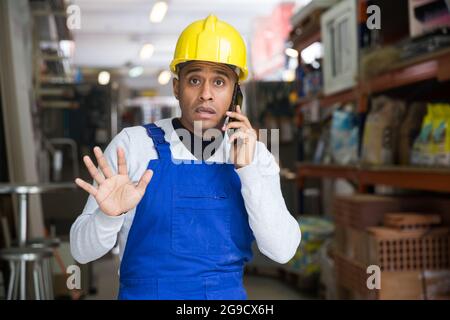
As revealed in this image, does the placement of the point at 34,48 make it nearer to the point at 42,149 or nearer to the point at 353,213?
the point at 42,149

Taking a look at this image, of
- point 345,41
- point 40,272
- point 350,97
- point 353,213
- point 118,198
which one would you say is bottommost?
point 40,272

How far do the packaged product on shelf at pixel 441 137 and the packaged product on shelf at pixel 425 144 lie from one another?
4 cm

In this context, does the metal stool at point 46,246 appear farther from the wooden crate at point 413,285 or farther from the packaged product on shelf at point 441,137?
the packaged product on shelf at point 441,137

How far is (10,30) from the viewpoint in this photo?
4.53 m

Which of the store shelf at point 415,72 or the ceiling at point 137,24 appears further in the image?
the ceiling at point 137,24

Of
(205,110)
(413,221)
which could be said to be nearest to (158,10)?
(413,221)

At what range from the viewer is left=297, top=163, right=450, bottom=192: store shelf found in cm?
289

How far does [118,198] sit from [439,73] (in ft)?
6.77

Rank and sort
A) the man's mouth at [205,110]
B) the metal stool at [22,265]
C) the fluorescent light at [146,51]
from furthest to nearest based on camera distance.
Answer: the fluorescent light at [146,51]
the metal stool at [22,265]
the man's mouth at [205,110]

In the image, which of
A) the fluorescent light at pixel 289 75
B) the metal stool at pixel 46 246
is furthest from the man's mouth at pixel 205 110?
the fluorescent light at pixel 289 75

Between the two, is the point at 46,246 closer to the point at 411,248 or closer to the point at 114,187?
the point at 411,248

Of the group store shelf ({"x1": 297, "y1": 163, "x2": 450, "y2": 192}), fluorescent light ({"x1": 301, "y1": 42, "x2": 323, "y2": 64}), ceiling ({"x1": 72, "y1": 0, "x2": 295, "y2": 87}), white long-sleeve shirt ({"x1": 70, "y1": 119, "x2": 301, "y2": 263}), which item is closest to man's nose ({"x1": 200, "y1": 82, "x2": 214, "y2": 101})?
white long-sleeve shirt ({"x1": 70, "y1": 119, "x2": 301, "y2": 263})

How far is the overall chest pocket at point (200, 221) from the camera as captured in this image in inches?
54.7
